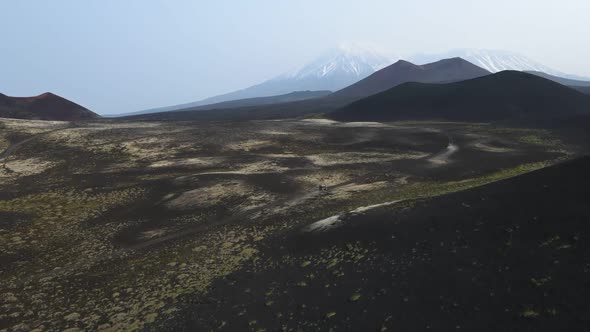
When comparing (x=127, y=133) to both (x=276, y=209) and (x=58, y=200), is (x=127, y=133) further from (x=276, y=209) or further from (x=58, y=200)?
(x=276, y=209)

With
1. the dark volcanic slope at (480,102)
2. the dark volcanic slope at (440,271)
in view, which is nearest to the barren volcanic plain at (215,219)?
the dark volcanic slope at (440,271)

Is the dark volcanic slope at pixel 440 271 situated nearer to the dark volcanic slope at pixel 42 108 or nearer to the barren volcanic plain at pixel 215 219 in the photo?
the barren volcanic plain at pixel 215 219

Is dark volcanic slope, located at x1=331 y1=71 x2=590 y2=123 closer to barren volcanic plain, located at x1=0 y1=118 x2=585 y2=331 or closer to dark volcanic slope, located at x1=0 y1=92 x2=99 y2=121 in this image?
barren volcanic plain, located at x1=0 y1=118 x2=585 y2=331

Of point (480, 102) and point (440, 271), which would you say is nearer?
point (440, 271)

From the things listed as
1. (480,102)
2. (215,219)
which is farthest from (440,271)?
(480,102)

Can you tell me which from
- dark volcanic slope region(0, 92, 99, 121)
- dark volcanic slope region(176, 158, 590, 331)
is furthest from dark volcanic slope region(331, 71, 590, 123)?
dark volcanic slope region(0, 92, 99, 121)

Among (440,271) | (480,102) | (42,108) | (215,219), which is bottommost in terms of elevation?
(215,219)

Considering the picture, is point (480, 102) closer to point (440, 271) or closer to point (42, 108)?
point (440, 271)
